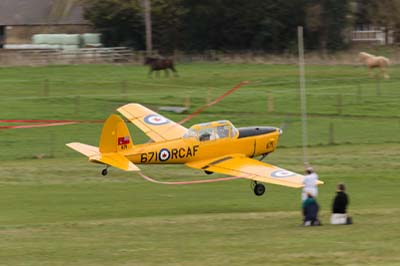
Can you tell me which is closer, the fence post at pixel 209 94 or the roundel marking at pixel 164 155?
the roundel marking at pixel 164 155

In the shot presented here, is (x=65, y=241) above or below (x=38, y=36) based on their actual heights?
below

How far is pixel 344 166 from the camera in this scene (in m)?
33.5

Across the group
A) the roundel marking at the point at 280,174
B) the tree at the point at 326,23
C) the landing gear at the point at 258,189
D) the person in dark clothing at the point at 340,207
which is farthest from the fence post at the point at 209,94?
the person in dark clothing at the point at 340,207

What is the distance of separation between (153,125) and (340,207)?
8.57m

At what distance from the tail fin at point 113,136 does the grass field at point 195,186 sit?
5.31 feet

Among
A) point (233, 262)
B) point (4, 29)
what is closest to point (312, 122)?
point (233, 262)

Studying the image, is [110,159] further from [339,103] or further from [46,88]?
[46,88]

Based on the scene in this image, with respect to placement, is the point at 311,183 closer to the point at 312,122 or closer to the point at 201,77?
the point at 312,122

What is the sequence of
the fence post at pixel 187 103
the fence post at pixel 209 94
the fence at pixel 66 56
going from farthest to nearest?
the fence at pixel 66 56 < the fence post at pixel 209 94 < the fence post at pixel 187 103

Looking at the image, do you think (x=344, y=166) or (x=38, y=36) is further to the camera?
(x=38, y=36)

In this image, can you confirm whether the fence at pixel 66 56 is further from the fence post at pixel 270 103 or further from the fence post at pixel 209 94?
the fence post at pixel 270 103

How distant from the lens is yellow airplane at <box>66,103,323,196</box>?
24.6 m

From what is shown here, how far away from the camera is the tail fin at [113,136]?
24.7 meters

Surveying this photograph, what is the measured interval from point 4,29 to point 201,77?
95.3 ft
